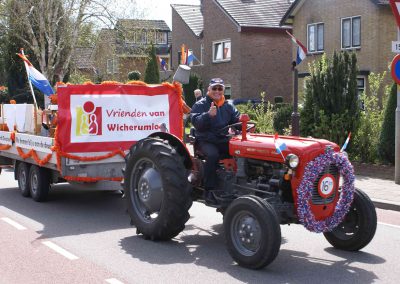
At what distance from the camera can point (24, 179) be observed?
11336 mm

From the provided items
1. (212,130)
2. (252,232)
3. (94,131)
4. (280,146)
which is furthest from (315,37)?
(252,232)

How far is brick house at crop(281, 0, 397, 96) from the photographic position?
2581cm

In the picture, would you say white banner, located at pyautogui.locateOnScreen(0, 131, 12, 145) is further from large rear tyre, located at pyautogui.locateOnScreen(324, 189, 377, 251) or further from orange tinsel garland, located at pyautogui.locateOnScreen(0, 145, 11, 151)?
large rear tyre, located at pyautogui.locateOnScreen(324, 189, 377, 251)

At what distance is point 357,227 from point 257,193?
1244 mm

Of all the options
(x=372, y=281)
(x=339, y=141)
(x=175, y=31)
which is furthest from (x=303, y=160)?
(x=175, y=31)

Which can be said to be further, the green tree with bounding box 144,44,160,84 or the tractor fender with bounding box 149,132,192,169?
the green tree with bounding box 144,44,160,84

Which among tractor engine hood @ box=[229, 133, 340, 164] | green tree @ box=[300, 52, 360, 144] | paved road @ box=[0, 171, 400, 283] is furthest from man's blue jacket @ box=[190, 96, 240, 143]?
green tree @ box=[300, 52, 360, 144]

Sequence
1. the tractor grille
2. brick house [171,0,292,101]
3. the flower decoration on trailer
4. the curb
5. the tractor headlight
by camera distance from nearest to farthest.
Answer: the tractor headlight, the flower decoration on trailer, the tractor grille, the curb, brick house [171,0,292,101]

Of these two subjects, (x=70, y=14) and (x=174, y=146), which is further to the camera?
(x=70, y=14)

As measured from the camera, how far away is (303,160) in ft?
21.0

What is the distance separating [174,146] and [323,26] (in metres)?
22.4

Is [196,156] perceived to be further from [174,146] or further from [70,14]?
[70,14]

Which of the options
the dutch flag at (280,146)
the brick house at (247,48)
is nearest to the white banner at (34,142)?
the dutch flag at (280,146)

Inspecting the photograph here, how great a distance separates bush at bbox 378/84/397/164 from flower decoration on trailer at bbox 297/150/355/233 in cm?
759
